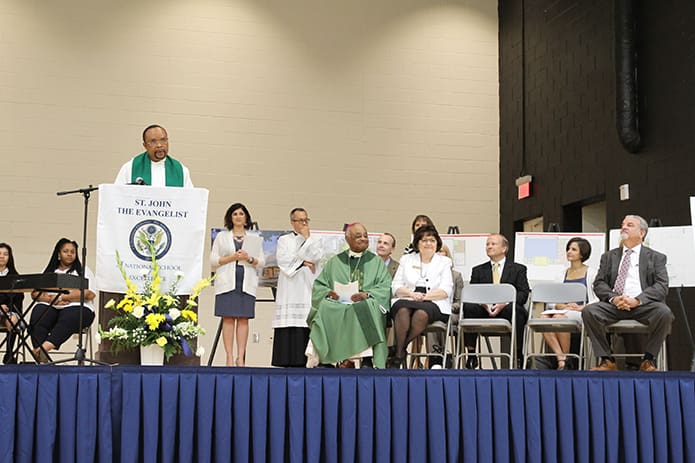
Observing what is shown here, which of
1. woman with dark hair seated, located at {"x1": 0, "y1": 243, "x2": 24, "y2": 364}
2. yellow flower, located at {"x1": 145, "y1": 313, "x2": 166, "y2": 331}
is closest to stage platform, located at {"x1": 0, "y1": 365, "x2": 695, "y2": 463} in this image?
yellow flower, located at {"x1": 145, "y1": 313, "x2": 166, "y2": 331}

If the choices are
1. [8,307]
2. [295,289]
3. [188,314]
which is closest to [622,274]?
[295,289]

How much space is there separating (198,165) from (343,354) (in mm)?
4698

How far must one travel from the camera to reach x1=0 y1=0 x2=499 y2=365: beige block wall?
9500 mm

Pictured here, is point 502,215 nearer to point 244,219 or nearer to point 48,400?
point 244,219

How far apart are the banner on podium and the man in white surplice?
2054 millimetres

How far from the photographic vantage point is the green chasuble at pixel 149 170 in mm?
5402

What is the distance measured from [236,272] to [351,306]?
1.44m

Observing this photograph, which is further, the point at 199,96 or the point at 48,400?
the point at 199,96

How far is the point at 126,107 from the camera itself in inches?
385

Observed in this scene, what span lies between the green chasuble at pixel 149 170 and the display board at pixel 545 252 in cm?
320

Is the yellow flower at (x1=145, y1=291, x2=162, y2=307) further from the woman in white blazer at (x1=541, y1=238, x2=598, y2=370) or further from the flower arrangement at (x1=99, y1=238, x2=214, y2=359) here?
the woman in white blazer at (x1=541, y1=238, x2=598, y2=370)

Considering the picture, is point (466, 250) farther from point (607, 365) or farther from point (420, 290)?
point (607, 365)

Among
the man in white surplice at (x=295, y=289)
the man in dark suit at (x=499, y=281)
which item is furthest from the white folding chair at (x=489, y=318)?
the man in white surplice at (x=295, y=289)

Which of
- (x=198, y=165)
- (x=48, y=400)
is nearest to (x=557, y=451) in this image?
(x=48, y=400)
